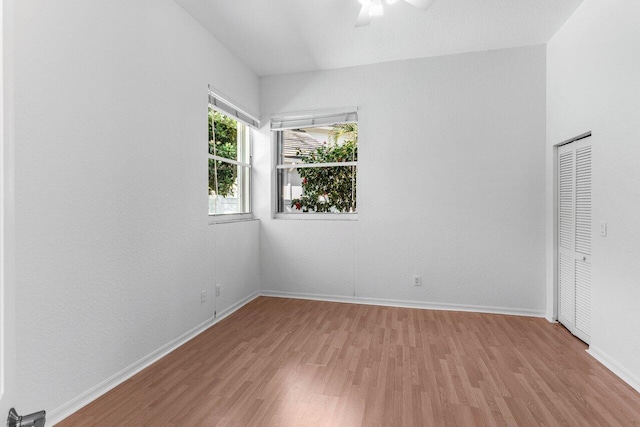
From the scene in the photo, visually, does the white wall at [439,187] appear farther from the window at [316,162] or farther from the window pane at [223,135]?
the window pane at [223,135]

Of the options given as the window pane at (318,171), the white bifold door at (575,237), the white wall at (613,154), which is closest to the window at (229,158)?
the window pane at (318,171)

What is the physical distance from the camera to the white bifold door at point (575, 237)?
9.42ft

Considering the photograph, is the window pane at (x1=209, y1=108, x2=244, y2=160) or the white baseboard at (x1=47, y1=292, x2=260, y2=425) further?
the window pane at (x1=209, y1=108, x2=244, y2=160)

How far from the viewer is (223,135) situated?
12.7ft

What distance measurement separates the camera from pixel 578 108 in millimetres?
2914

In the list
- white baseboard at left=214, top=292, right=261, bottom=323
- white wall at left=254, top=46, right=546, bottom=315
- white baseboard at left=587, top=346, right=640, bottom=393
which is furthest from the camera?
white wall at left=254, top=46, right=546, bottom=315

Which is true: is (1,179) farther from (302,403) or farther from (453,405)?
(453,405)

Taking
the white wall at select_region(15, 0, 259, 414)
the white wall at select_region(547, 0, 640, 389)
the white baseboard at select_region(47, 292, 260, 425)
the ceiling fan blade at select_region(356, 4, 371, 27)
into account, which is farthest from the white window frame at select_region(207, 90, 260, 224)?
the white wall at select_region(547, 0, 640, 389)

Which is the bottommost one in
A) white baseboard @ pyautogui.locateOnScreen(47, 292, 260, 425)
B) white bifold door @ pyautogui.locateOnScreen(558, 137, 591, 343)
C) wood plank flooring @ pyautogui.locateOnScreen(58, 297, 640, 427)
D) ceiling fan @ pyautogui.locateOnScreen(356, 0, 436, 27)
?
wood plank flooring @ pyautogui.locateOnScreen(58, 297, 640, 427)

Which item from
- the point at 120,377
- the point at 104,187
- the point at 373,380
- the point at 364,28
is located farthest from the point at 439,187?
the point at 120,377

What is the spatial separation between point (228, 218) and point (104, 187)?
70.9 inches

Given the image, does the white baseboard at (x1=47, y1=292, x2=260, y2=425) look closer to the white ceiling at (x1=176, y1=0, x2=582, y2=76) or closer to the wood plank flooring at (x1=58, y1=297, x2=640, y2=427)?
the wood plank flooring at (x1=58, y1=297, x2=640, y2=427)

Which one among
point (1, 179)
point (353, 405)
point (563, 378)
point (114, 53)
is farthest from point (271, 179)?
point (1, 179)

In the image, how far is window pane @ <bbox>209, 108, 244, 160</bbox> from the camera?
360 cm
